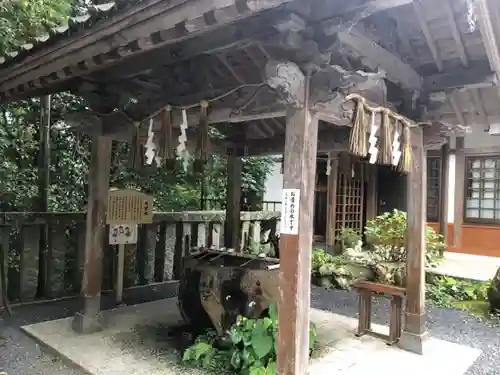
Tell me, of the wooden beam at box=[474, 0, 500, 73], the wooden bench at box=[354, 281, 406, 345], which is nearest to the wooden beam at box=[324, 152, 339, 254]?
the wooden bench at box=[354, 281, 406, 345]

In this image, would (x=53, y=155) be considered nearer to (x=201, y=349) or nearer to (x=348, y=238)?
(x=201, y=349)

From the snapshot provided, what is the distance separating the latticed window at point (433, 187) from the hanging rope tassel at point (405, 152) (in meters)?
8.23

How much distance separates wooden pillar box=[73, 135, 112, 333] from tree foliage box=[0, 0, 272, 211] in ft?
6.89

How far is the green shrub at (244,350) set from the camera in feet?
12.9

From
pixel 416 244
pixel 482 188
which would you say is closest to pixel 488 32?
pixel 416 244

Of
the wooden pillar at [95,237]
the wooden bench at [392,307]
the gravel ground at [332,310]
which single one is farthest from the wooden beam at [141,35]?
the wooden bench at [392,307]

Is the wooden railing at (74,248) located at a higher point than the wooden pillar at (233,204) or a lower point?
lower

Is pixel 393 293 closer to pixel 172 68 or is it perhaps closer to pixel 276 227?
pixel 172 68

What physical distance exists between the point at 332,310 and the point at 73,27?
17.8 feet

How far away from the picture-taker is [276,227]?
34.5 feet

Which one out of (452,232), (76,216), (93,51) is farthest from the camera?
(452,232)

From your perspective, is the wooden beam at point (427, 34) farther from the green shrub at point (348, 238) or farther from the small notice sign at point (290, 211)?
the green shrub at point (348, 238)

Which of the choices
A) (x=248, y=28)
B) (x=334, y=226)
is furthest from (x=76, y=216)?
(x=334, y=226)

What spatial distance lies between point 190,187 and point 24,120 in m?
3.94
